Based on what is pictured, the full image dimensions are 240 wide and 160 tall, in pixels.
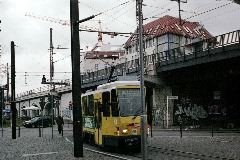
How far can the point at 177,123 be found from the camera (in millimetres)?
48469

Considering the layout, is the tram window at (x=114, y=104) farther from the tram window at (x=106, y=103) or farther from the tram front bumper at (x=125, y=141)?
the tram front bumper at (x=125, y=141)

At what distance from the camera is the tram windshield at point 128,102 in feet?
64.6

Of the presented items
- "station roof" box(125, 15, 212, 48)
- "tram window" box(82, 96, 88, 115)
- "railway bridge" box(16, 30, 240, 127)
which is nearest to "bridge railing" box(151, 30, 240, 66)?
"railway bridge" box(16, 30, 240, 127)

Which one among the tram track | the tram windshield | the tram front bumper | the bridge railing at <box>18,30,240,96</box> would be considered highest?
the bridge railing at <box>18,30,240,96</box>

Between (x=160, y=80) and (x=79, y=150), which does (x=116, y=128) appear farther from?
(x=160, y=80)

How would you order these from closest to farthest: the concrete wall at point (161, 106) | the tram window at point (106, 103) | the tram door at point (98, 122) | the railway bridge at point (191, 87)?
1. the tram window at point (106, 103)
2. the tram door at point (98, 122)
3. the railway bridge at point (191, 87)
4. the concrete wall at point (161, 106)

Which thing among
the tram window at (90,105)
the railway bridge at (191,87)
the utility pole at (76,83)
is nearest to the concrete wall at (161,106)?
the railway bridge at (191,87)

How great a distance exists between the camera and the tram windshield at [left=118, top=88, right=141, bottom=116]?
1970 centimetres

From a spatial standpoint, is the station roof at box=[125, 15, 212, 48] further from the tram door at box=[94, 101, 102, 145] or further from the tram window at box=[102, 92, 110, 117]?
the tram window at box=[102, 92, 110, 117]

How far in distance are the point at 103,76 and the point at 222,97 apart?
1894 cm

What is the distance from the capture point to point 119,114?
19.5 m

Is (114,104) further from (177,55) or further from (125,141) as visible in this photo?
(177,55)

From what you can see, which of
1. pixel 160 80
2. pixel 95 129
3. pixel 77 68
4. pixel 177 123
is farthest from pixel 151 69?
pixel 77 68

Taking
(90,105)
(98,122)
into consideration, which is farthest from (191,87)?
(98,122)
